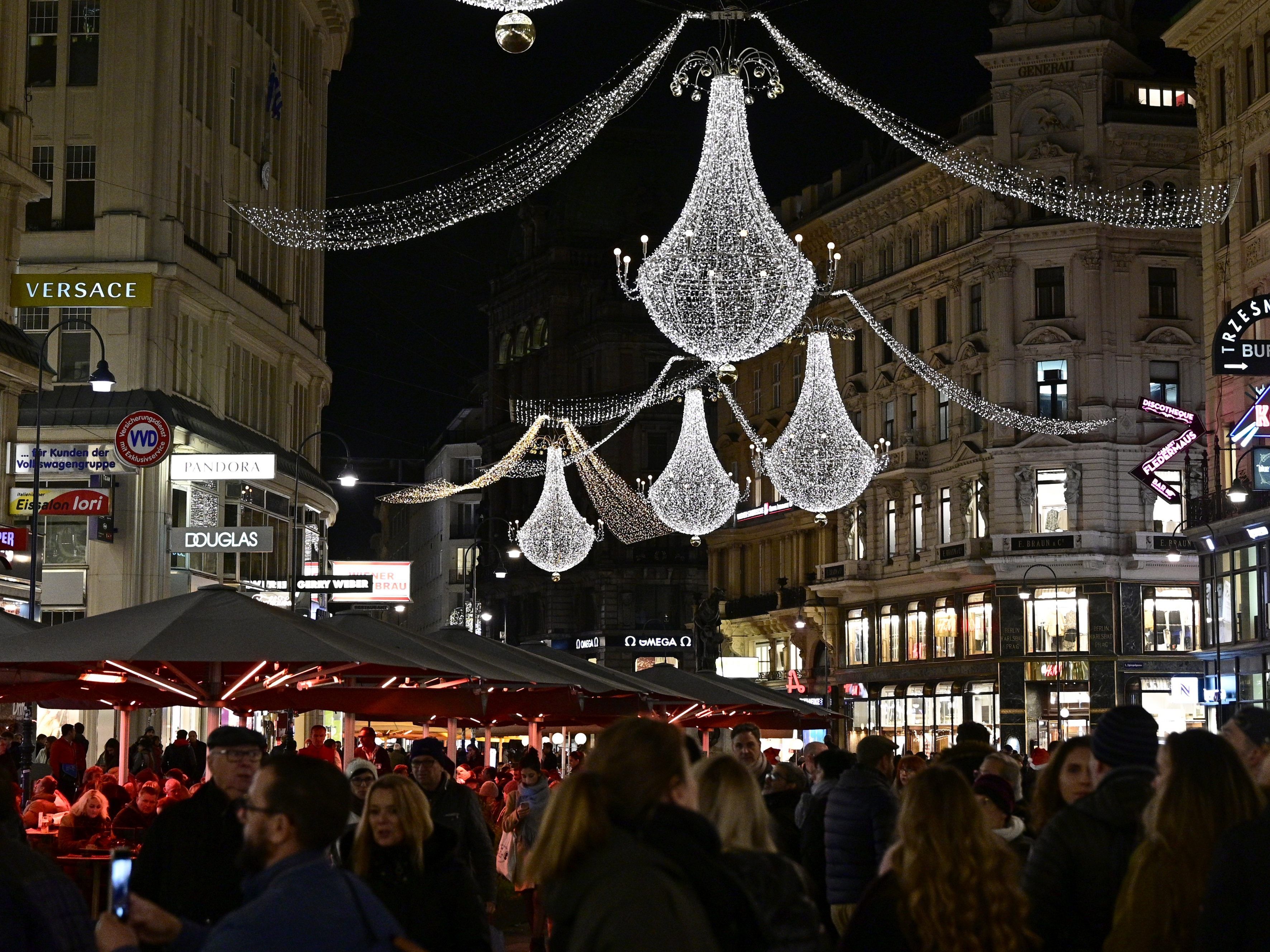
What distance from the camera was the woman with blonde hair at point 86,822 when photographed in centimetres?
1664

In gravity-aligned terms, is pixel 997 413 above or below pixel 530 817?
above

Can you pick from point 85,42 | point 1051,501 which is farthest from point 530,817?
point 1051,501

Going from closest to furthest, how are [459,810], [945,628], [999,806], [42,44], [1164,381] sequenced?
1. [999,806]
2. [459,810]
3. [42,44]
4. [1164,381]
5. [945,628]

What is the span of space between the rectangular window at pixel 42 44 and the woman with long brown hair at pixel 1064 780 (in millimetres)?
40542

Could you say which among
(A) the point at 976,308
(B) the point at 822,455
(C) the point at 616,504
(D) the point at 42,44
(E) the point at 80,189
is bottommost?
(B) the point at 822,455

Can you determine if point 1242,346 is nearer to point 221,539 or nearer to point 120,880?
point 221,539

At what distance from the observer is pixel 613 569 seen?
308 feet

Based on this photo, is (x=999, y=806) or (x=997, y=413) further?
(x=997, y=413)

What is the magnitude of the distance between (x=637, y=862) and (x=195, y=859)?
3.67 meters

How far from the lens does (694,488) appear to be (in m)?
62.8

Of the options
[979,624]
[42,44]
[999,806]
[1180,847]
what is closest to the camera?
[1180,847]

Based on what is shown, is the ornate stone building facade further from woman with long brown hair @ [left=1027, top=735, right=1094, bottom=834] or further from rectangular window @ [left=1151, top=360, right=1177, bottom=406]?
woman with long brown hair @ [left=1027, top=735, right=1094, bottom=834]

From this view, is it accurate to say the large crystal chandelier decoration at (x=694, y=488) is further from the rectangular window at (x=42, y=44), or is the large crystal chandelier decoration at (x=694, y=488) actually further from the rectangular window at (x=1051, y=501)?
the rectangular window at (x=42, y=44)

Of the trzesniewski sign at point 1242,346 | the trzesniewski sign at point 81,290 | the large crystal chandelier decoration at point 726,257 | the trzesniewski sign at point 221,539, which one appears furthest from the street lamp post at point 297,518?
the trzesniewski sign at point 1242,346
